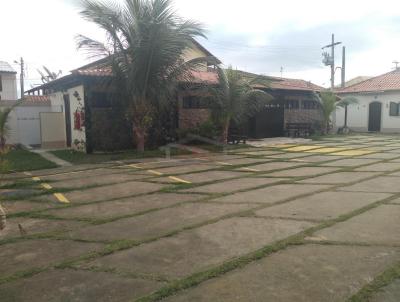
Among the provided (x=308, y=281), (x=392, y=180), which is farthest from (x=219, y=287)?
(x=392, y=180)

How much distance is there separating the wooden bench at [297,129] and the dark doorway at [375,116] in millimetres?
8540

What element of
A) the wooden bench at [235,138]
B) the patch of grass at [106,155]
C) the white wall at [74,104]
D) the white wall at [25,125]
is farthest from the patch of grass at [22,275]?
the white wall at [25,125]

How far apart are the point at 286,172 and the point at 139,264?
6.34 metres

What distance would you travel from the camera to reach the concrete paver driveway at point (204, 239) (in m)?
3.28

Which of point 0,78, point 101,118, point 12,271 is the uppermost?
point 0,78

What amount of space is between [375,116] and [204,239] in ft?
86.5

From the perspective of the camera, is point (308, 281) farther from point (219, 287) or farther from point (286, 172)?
point (286, 172)

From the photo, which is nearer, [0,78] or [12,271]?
[12,271]

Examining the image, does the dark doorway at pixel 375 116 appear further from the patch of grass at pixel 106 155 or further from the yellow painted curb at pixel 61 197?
the yellow painted curb at pixel 61 197

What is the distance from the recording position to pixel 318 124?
23297mm

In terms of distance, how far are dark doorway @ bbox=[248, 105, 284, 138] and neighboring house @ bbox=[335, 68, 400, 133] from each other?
32.2 feet

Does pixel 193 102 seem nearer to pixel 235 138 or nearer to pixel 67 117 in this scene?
pixel 235 138

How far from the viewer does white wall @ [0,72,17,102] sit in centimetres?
3372

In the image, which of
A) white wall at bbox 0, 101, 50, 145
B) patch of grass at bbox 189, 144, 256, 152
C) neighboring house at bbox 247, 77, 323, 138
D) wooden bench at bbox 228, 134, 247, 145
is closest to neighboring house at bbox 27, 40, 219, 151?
patch of grass at bbox 189, 144, 256, 152
